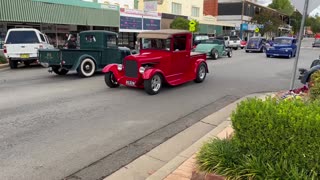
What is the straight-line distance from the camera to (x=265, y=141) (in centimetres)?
336

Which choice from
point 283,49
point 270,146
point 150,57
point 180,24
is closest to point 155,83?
point 150,57

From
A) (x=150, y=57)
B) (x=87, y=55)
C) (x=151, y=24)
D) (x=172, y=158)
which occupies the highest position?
(x=151, y=24)

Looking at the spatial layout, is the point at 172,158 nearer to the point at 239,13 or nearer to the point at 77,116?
the point at 77,116

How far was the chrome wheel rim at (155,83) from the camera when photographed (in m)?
9.80

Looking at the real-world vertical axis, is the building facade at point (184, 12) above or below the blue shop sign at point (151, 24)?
above

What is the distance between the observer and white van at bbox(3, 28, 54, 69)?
16406 millimetres

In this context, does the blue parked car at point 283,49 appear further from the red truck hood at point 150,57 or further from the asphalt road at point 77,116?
the red truck hood at point 150,57

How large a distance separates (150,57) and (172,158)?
5661mm

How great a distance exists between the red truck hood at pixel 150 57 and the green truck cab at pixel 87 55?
341 centimetres

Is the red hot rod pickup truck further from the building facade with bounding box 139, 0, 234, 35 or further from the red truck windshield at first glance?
the building facade with bounding box 139, 0, 234, 35

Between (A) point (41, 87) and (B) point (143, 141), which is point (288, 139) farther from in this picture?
(A) point (41, 87)

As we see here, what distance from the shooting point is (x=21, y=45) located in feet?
53.9

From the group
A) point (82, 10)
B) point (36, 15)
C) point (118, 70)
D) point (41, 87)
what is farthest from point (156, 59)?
point (82, 10)

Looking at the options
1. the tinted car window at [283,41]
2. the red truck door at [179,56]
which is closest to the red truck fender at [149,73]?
the red truck door at [179,56]
